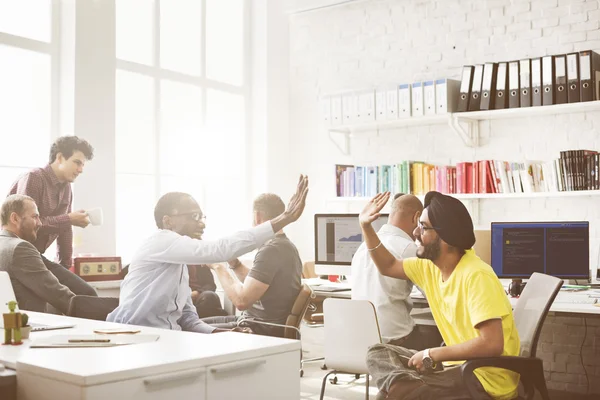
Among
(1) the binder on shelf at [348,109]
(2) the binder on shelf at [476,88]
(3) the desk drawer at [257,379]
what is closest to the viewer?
(3) the desk drawer at [257,379]

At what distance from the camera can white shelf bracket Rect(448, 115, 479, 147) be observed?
6.08 metres

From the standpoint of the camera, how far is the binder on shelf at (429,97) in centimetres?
612

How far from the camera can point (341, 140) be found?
7.18 metres

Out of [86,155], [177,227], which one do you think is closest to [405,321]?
[177,227]

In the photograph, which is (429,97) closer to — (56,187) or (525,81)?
(525,81)

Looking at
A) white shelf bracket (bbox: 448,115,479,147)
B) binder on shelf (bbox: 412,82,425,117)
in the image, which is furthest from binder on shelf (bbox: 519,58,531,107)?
binder on shelf (bbox: 412,82,425,117)

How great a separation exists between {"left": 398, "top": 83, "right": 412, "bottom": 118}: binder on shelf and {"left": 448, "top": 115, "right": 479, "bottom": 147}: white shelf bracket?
1.33 feet

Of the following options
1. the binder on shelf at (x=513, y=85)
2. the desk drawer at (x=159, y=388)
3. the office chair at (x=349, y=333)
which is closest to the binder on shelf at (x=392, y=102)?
the binder on shelf at (x=513, y=85)

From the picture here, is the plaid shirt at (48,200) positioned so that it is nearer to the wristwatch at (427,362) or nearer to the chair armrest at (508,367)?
the wristwatch at (427,362)

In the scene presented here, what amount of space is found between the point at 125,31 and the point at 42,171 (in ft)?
6.48

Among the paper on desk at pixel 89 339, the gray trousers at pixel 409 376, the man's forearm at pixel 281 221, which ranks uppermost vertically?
the man's forearm at pixel 281 221

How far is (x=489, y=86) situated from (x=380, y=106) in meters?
1.02

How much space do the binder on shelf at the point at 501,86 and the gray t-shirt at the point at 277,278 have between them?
2699mm

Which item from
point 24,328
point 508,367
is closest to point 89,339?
point 24,328
